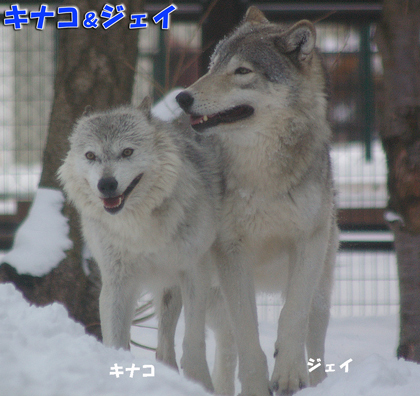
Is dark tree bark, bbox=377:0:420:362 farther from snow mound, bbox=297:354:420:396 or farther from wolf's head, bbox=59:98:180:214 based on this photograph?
wolf's head, bbox=59:98:180:214

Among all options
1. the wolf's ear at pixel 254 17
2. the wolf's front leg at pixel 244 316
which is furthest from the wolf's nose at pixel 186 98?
the wolf's ear at pixel 254 17

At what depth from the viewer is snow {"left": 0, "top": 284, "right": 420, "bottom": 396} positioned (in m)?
2.26

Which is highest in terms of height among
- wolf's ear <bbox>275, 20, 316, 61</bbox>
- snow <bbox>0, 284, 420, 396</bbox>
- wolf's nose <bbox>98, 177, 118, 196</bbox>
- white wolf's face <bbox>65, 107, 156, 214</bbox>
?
wolf's ear <bbox>275, 20, 316, 61</bbox>

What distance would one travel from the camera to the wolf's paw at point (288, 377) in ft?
11.0

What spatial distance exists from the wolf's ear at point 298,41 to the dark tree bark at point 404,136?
33.1 inches

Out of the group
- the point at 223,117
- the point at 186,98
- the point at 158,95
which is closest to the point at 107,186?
the point at 186,98

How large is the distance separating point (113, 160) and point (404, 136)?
73.3 inches

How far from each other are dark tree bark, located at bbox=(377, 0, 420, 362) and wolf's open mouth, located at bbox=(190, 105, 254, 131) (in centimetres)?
115

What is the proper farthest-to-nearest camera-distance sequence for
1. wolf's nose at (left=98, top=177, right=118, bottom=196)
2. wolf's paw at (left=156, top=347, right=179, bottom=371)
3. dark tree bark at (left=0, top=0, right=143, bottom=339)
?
dark tree bark at (left=0, top=0, right=143, bottom=339) → wolf's paw at (left=156, top=347, right=179, bottom=371) → wolf's nose at (left=98, top=177, right=118, bottom=196)

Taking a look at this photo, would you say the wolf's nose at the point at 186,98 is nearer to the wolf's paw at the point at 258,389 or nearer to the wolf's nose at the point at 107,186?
the wolf's nose at the point at 107,186

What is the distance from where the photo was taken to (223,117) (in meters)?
3.41

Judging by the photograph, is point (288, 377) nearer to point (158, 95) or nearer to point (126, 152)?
point (126, 152)

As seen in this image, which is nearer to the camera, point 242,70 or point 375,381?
point 375,381

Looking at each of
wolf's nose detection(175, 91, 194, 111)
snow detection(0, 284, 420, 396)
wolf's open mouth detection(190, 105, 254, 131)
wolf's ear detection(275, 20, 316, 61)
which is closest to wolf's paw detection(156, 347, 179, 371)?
snow detection(0, 284, 420, 396)
